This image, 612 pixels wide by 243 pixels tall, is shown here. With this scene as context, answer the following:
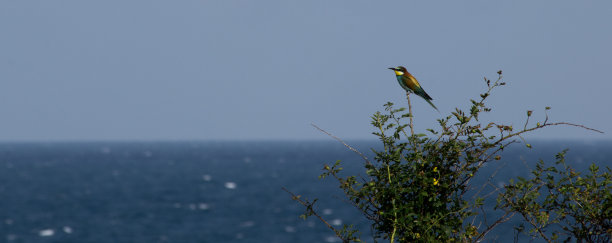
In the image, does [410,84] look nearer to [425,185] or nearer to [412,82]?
[412,82]

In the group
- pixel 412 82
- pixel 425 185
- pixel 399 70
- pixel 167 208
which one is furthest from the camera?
pixel 167 208

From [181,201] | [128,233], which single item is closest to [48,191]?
[181,201]

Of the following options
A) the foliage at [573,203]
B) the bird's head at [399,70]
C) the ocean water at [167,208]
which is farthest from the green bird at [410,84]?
the ocean water at [167,208]

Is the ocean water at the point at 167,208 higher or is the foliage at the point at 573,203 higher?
the ocean water at the point at 167,208

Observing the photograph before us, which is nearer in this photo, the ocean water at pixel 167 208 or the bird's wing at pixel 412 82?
the bird's wing at pixel 412 82

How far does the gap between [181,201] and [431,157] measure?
107 metres

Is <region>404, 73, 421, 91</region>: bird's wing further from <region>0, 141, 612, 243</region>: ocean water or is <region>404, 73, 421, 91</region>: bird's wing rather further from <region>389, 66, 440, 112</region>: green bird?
<region>0, 141, 612, 243</region>: ocean water

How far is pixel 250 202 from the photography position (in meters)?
108

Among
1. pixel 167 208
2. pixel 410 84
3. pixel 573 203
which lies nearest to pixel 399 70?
pixel 410 84

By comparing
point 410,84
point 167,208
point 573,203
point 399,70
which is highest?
point 167,208

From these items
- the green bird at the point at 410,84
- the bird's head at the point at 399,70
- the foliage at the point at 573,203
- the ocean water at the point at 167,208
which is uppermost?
the ocean water at the point at 167,208

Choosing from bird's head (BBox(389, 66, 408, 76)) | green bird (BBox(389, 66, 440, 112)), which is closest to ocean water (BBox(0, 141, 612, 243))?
bird's head (BBox(389, 66, 408, 76))

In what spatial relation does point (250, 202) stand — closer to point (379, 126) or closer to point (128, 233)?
point (128, 233)

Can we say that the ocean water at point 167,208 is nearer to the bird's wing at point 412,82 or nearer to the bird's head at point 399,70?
the bird's head at point 399,70
